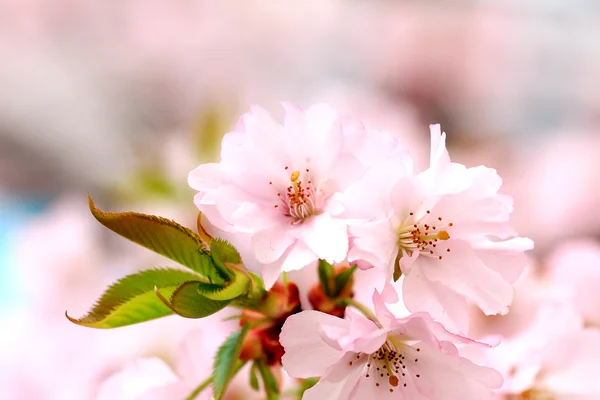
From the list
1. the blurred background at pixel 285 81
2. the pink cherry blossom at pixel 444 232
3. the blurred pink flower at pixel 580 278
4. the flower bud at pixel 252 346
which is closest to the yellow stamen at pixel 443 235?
the pink cherry blossom at pixel 444 232

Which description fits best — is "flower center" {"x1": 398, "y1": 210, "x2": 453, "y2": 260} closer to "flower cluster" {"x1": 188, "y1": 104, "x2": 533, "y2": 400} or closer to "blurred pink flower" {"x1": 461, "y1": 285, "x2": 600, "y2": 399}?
"flower cluster" {"x1": 188, "y1": 104, "x2": 533, "y2": 400}

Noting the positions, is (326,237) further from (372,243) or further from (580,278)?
(580,278)

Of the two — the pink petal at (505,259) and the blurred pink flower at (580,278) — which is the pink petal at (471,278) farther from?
the blurred pink flower at (580,278)

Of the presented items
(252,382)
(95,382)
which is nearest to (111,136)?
(95,382)

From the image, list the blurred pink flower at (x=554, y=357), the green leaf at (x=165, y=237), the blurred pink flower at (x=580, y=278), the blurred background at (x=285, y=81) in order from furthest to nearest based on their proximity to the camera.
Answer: the blurred background at (x=285, y=81), the blurred pink flower at (x=580, y=278), the blurred pink flower at (x=554, y=357), the green leaf at (x=165, y=237)

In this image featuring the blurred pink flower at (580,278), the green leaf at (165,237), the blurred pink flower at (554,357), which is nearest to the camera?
the green leaf at (165,237)

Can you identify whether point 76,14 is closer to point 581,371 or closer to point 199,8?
point 199,8

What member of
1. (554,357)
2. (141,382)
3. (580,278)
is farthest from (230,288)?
(580,278)
